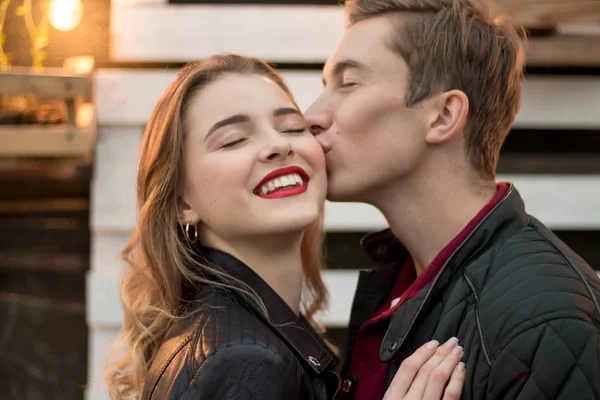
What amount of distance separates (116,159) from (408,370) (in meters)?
1.97

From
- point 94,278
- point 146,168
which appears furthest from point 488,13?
point 94,278

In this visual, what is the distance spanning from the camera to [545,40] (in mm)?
3354

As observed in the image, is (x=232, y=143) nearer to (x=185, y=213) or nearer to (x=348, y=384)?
(x=185, y=213)

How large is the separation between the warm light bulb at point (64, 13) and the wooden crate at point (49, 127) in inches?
15.4

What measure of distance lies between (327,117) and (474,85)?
446mm

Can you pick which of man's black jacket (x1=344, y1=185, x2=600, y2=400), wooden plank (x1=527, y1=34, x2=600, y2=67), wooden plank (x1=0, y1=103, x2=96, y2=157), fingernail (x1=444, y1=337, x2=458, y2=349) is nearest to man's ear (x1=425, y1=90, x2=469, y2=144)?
man's black jacket (x1=344, y1=185, x2=600, y2=400)

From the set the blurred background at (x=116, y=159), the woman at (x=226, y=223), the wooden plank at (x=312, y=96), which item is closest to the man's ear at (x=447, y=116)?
the woman at (x=226, y=223)

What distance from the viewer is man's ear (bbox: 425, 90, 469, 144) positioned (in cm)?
231

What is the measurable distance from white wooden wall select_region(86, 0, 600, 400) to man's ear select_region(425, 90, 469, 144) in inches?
52.8

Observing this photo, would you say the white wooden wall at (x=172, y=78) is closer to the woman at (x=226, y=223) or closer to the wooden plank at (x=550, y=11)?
the wooden plank at (x=550, y=11)

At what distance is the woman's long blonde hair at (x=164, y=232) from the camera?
7.56 feet

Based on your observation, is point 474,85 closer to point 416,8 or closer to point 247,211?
point 416,8

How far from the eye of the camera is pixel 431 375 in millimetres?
1938

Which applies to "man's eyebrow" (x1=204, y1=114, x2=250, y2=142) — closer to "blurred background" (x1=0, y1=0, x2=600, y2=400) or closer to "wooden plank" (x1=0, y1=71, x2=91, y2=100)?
"wooden plank" (x1=0, y1=71, x2=91, y2=100)
